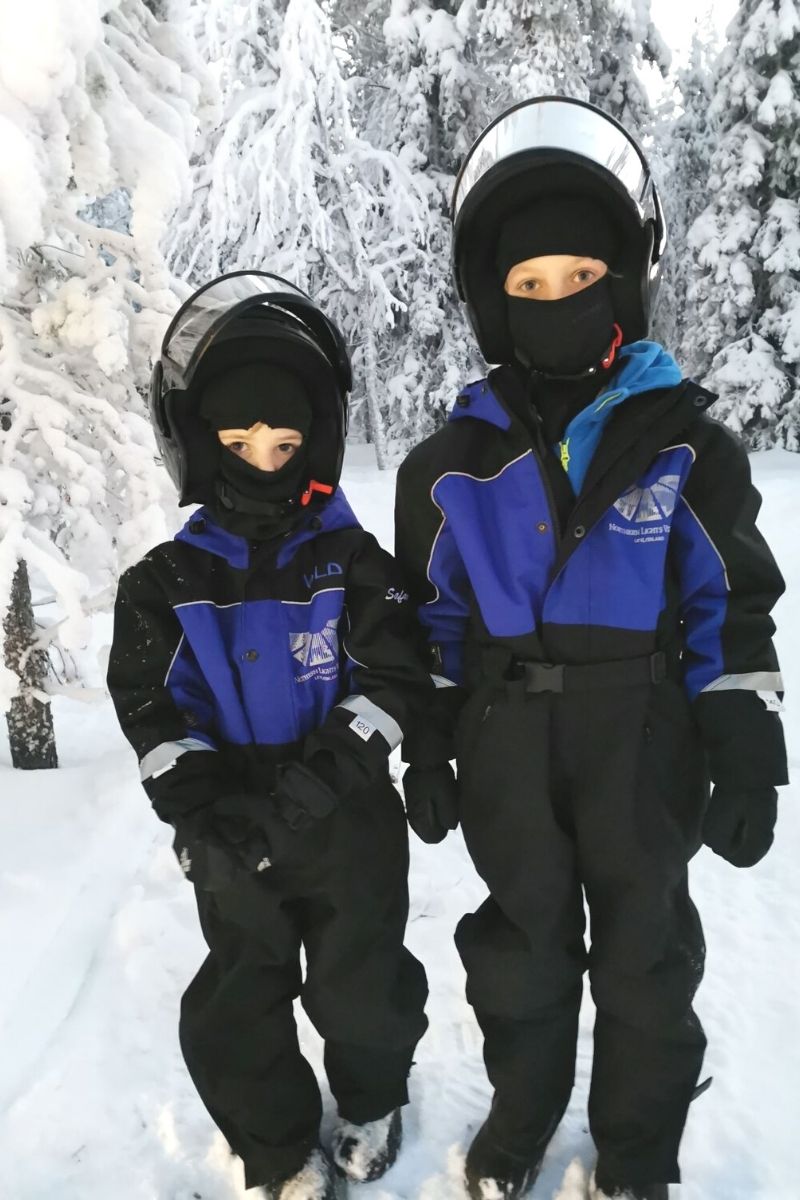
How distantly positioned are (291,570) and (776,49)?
17597 mm

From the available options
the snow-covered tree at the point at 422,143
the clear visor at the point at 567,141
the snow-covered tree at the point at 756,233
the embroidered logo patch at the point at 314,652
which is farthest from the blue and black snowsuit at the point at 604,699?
the snow-covered tree at the point at 756,233

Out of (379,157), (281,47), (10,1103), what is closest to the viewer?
(10,1103)

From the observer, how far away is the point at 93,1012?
292cm

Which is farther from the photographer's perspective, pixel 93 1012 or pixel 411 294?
pixel 411 294

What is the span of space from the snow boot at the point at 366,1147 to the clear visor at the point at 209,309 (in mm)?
2197

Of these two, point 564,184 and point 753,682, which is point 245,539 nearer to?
point 564,184

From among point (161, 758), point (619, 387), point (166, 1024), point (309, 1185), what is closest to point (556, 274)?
point (619, 387)

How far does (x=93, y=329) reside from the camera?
3.64 metres

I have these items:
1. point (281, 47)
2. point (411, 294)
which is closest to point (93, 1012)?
point (281, 47)

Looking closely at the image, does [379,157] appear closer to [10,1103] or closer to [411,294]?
[411,294]

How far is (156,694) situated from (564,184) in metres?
1.66

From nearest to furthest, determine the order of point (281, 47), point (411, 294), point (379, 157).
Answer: point (281, 47), point (379, 157), point (411, 294)

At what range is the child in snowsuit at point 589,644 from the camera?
195 centimetres

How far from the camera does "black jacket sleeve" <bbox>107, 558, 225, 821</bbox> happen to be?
2.03 m
